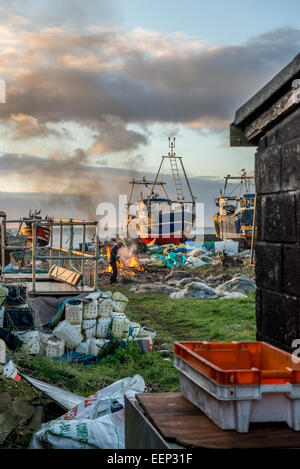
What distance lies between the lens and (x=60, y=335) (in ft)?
28.3

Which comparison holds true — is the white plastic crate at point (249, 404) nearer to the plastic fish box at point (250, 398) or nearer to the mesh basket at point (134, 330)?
the plastic fish box at point (250, 398)

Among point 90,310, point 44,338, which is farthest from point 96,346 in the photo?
point 44,338

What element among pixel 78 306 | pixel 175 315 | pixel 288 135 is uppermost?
pixel 288 135

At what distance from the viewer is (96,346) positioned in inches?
344

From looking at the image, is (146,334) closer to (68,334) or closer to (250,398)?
(68,334)

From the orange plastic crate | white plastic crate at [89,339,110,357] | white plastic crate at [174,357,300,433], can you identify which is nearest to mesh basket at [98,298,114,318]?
white plastic crate at [89,339,110,357]

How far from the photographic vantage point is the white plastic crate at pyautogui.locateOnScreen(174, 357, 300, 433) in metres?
2.70

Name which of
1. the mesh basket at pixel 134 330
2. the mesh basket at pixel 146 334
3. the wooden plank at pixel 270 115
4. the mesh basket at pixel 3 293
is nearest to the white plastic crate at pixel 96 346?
the mesh basket at pixel 134 330

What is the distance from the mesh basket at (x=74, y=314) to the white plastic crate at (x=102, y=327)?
398 millimetres

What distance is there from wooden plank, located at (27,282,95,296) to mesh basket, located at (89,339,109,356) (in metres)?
1.60

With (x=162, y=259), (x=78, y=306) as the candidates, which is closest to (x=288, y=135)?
(x=78, y=306)

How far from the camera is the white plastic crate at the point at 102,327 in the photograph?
358 inches
